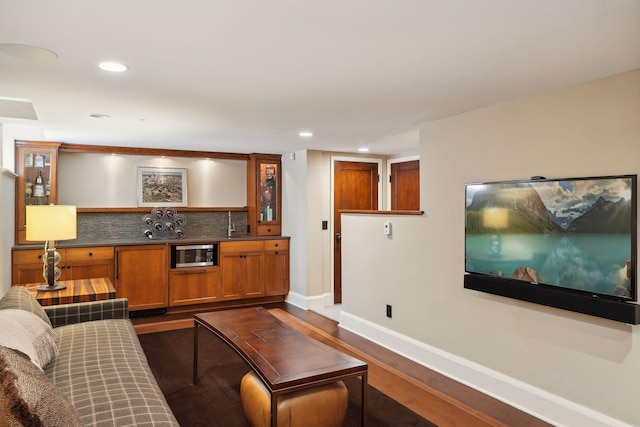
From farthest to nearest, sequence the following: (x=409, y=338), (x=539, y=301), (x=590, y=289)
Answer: (x=409, y=338)
(x=539, y=301)
(x=590, y=289)

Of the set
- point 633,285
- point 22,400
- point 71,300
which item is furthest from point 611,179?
point 71,300

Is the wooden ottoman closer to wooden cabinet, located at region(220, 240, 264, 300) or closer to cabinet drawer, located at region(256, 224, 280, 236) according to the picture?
wooden cabinet, located at region(220, 240, 264, 300)

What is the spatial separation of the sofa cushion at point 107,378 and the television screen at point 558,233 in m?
2.28

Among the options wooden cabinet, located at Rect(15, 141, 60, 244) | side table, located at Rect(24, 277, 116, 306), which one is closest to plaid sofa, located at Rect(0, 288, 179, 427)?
side table, located at Rect(24, 277, 116, 306)

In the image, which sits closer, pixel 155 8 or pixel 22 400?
pixel 22 400

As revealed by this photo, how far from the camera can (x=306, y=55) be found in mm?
2105

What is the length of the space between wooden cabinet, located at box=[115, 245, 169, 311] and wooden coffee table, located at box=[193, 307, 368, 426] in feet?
7.71

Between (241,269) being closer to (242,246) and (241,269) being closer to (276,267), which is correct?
(242,246)

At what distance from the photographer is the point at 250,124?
3895 mm

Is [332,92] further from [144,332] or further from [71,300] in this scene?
[144,332]

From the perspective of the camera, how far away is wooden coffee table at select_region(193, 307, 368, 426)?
6.77 feet

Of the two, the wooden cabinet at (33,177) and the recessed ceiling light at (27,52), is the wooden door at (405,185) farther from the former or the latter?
the recessed ceiling light at (27,52)

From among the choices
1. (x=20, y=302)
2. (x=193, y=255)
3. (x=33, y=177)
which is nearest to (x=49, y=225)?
(x=20, y=302)

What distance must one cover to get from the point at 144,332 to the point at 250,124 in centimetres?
253
